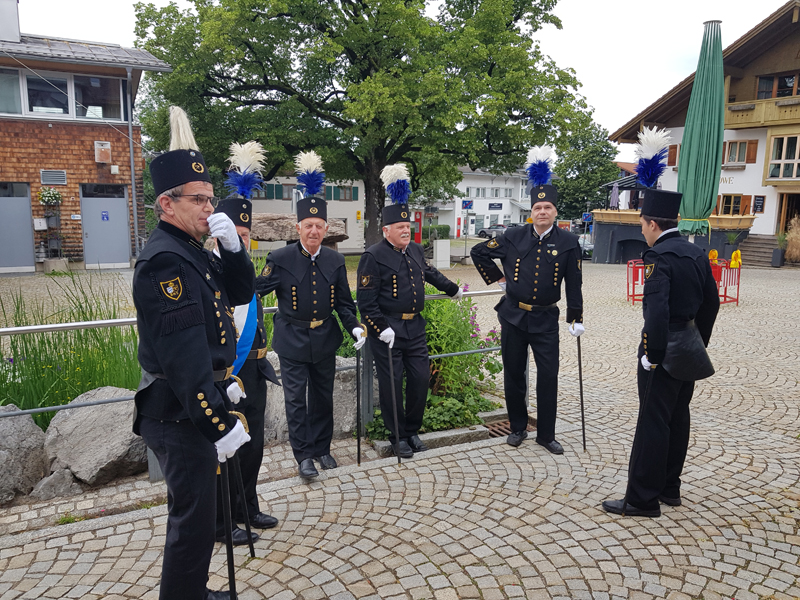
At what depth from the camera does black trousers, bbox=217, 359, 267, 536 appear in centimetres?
374

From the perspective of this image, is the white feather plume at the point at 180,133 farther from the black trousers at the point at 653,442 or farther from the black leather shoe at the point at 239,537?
the black trousers at the point at 653,442

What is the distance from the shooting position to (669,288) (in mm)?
3814

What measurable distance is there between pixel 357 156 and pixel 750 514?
1984 cm

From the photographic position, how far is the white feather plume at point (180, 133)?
284cm

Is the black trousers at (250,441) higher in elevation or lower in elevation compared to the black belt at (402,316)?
lower

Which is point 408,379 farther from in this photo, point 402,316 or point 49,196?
point 49,196

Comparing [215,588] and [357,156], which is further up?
[357,156]

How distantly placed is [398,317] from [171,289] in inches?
104

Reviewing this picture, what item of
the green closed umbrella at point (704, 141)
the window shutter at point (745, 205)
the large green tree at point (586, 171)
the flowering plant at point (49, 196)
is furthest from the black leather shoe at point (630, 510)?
the large green tree at point (586, 171)

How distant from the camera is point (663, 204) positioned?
12.9 feet

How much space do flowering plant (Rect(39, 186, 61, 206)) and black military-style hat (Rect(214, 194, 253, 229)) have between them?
60.1 ft

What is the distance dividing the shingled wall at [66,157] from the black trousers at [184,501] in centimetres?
1959

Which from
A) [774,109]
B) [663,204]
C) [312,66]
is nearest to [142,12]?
[312,66]

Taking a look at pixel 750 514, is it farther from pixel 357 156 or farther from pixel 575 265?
pixel 357 156
